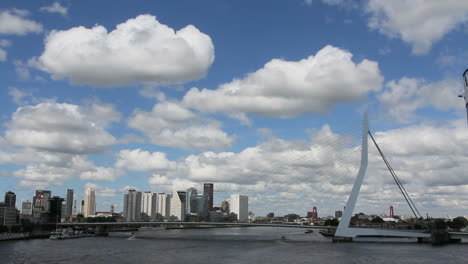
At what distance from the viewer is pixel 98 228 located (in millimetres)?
71938

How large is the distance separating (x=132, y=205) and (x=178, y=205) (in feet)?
52.7

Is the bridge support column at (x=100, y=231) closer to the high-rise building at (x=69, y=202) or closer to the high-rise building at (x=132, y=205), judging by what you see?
the high-rise building at (x=132, y=205)

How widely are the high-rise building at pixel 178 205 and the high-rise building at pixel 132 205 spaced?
A: 468 inches

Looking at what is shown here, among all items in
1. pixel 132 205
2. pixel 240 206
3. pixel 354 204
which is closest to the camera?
pixel 354 204

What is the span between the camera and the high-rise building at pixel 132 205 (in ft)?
508

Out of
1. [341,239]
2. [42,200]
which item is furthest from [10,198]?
[341,239]

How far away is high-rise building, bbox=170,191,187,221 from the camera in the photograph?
151 m

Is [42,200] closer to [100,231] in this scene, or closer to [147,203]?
[147,203]

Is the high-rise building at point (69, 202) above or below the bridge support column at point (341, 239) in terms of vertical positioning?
above

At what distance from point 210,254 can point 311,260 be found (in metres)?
7.93

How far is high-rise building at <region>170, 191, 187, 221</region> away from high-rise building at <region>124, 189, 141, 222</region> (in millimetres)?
11893

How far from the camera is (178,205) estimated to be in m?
154

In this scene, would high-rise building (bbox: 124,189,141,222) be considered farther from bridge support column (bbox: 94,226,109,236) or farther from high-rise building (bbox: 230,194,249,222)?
bridge support column (bbox: 94,226,109,236)

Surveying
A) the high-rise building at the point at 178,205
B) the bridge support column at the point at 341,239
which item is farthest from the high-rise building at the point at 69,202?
the bridge support column at the point at 341,239
